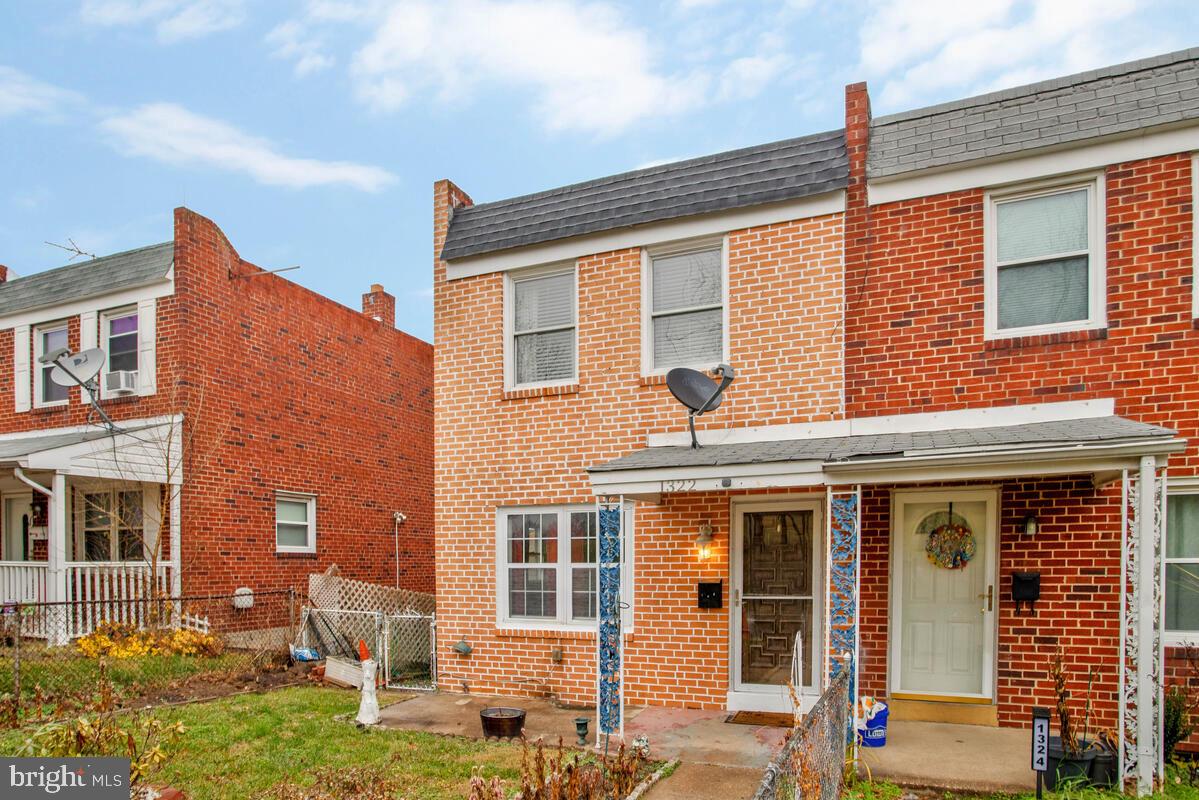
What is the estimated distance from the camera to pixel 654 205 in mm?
9266

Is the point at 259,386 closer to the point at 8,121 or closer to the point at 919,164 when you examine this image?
the point at 919,164

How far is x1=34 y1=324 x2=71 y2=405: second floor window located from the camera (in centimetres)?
1422

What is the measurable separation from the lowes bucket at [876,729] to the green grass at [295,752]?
117 inches

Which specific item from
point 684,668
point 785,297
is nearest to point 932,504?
point 785,297

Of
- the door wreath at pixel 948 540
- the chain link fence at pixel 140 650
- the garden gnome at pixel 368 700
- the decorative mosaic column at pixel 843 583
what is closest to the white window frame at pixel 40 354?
the chain link fence at pixel 140 650

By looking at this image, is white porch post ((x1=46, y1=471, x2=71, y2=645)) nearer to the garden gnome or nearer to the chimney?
the garden gnome

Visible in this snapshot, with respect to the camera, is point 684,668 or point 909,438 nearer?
point 909,438

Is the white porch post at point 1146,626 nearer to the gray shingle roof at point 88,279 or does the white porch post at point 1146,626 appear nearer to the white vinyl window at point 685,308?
the white vinyl window at point 685,308

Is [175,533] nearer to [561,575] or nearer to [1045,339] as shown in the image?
[561,575]

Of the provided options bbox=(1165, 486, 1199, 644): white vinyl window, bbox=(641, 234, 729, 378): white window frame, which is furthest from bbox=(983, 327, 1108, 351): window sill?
bbox=(641, 234, 729, 378): white window frame

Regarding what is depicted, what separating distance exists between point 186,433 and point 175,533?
63.0 inches

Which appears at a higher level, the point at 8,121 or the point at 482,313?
the point at 8,121

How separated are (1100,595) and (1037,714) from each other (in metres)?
2.57

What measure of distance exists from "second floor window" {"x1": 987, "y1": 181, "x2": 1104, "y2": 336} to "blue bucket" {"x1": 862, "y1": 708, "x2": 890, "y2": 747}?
12.3 ft
